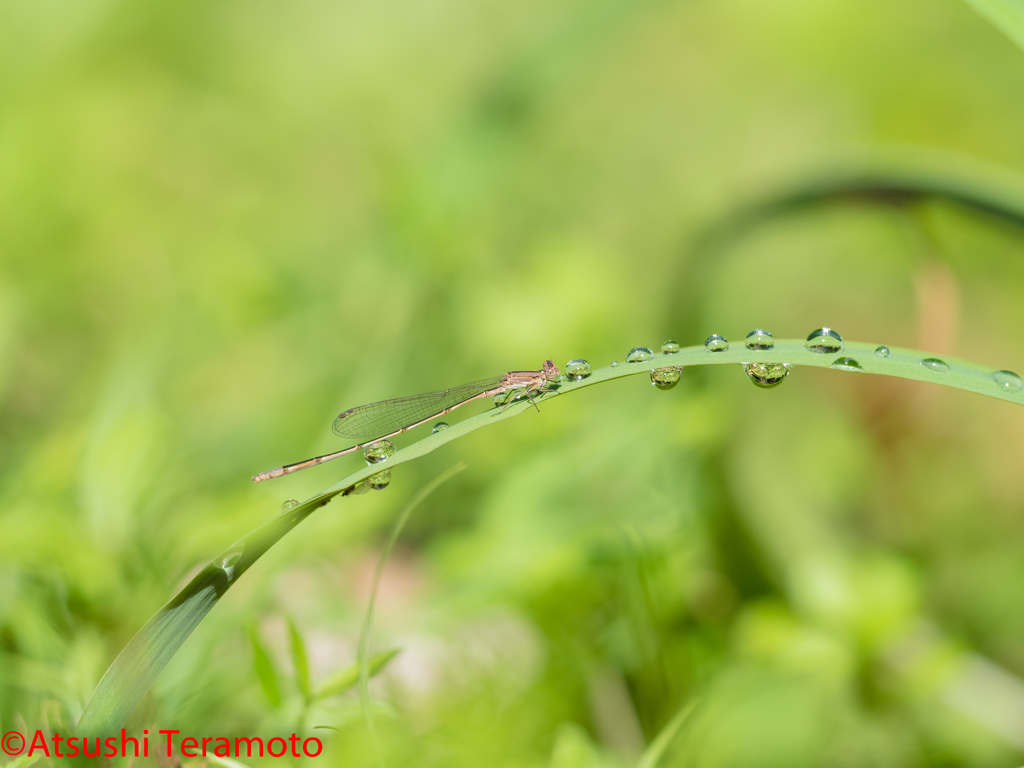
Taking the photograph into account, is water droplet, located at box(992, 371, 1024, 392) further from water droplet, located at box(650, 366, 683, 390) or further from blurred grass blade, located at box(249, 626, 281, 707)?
blurred grass blade, located at box(249, 626, 281, 707)

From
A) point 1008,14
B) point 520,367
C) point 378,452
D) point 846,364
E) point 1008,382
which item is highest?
point 520,367

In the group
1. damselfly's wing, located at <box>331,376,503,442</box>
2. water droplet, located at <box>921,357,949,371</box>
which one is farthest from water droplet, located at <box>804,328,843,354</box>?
damselfly's wing, located at <box>331,376,503,442</box>

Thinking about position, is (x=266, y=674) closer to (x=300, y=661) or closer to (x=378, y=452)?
(x=300, y=661)

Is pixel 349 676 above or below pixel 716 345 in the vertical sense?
below

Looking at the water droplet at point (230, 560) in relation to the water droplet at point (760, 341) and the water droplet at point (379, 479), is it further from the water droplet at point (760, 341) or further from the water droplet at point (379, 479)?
the water droplet at point (760, 341)

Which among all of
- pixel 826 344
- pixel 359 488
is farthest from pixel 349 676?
pixel 826 344

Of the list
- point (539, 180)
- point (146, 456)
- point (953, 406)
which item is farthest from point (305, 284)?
point (953, 406)

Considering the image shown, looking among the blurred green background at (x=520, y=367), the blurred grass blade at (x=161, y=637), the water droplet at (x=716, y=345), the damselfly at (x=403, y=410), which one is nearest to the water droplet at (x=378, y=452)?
the blurred grass blade at (x=161, y=637)
